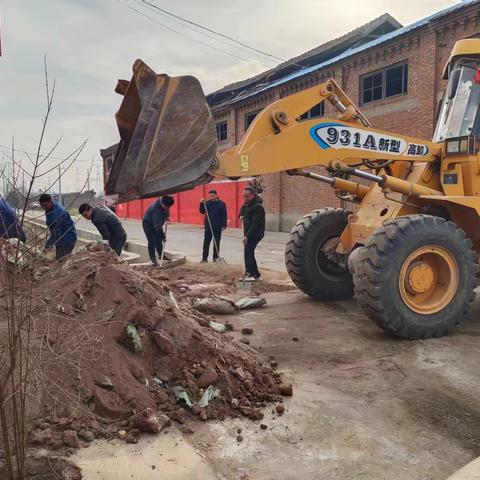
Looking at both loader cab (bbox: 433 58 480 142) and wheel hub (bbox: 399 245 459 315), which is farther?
loader cab (bbox: 433 58 480 142)

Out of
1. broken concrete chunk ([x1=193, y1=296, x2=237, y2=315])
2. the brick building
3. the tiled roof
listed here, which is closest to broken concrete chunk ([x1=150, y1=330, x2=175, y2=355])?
broken concrete chunk ([x1=193, y1=296, x2=237, y2=315])

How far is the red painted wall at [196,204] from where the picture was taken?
2438 centimetres

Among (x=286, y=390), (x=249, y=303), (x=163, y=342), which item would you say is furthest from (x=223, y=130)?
(x=286, y=390)

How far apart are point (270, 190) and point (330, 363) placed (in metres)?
18.8

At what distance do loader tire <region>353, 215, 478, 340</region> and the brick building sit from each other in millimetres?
10598

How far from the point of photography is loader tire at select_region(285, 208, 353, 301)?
24.9 ft

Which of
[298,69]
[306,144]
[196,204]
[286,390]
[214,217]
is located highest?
[298,69]

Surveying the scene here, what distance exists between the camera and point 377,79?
1819cm

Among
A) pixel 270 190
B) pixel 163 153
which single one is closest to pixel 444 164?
pixel 163 153

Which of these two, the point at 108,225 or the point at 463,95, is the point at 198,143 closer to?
the point at 463,95

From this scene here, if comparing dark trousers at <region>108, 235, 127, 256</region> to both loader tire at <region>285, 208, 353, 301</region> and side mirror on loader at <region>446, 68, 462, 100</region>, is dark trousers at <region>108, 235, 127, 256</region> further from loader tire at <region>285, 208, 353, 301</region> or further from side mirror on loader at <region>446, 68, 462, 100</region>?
side mirror on loader at <region>446, 68, 462, 100</region>

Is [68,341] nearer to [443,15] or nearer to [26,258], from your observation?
[26,258]

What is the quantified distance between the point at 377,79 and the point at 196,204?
13378 millimetres

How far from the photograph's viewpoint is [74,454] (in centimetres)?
318
